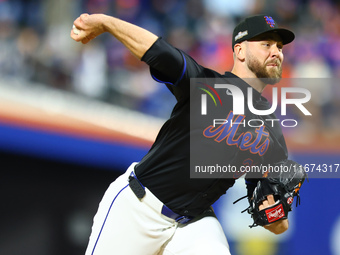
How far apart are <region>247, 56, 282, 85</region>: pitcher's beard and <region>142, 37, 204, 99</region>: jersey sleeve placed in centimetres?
60

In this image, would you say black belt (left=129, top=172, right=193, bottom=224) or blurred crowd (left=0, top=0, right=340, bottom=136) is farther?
blurred crowd (left=0, top=0, right=340, bottom=136)

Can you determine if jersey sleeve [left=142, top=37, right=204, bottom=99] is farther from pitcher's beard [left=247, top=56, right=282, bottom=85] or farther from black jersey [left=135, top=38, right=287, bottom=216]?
pitcher's beard [left=247, top=56, right=282, bottom=85]

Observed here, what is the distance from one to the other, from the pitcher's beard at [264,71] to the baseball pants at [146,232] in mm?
952

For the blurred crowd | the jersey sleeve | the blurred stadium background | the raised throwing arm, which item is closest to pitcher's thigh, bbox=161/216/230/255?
the jersey sleeve

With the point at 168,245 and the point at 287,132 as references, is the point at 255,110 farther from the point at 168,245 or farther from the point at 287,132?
the point at 287,132

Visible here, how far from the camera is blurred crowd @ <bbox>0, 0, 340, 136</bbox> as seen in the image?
239 inches

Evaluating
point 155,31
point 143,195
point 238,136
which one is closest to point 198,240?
point 143,195

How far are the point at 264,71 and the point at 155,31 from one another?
4.60 m

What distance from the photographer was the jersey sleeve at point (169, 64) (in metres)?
2.69

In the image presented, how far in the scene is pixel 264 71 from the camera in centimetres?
332

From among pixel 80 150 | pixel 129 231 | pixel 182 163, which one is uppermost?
pixel 80 150

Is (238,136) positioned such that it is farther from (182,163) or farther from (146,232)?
(146,232)

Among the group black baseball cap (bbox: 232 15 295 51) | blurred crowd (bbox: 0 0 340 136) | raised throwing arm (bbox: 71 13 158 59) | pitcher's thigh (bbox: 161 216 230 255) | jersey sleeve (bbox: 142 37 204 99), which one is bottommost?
pitcher's thigh (bbox: 161 216 230 255)

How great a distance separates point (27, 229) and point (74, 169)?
792mm
